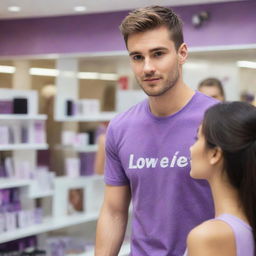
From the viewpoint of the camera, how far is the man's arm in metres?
1.95

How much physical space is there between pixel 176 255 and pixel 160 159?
288mm

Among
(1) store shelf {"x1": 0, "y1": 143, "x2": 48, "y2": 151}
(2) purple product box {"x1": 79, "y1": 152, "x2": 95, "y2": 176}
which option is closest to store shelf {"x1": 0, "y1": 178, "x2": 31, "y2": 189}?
(1) store shelf {"x1": 0, "y1": 143, "x2": 48, "y2": 151}

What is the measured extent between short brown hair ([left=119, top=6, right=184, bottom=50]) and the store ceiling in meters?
4.51

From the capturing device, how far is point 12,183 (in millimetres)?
5488

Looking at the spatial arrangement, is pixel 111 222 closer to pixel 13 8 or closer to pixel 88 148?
pixel 88 148

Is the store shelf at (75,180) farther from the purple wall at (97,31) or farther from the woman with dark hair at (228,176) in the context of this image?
the woman with dark hair at (228,176)

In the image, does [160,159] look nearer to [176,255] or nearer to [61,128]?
[176,255]

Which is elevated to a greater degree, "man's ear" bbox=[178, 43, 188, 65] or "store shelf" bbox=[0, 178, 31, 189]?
"man's ear" bbox=[178, 43, 188, 65]

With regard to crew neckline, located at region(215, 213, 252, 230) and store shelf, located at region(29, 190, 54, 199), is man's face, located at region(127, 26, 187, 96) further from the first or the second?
store shelf, located at region(29, 190, 54, 199)

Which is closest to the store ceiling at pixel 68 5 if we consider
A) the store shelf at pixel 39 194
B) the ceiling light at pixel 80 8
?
the ceiling light at pixel 80 8

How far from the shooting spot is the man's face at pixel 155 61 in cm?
168

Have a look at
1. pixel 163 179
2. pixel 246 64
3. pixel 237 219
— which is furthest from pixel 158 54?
pixel 246 64

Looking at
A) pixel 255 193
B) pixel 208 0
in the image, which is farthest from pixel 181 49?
pixel 208 0

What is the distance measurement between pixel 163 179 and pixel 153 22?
0.47 meters
